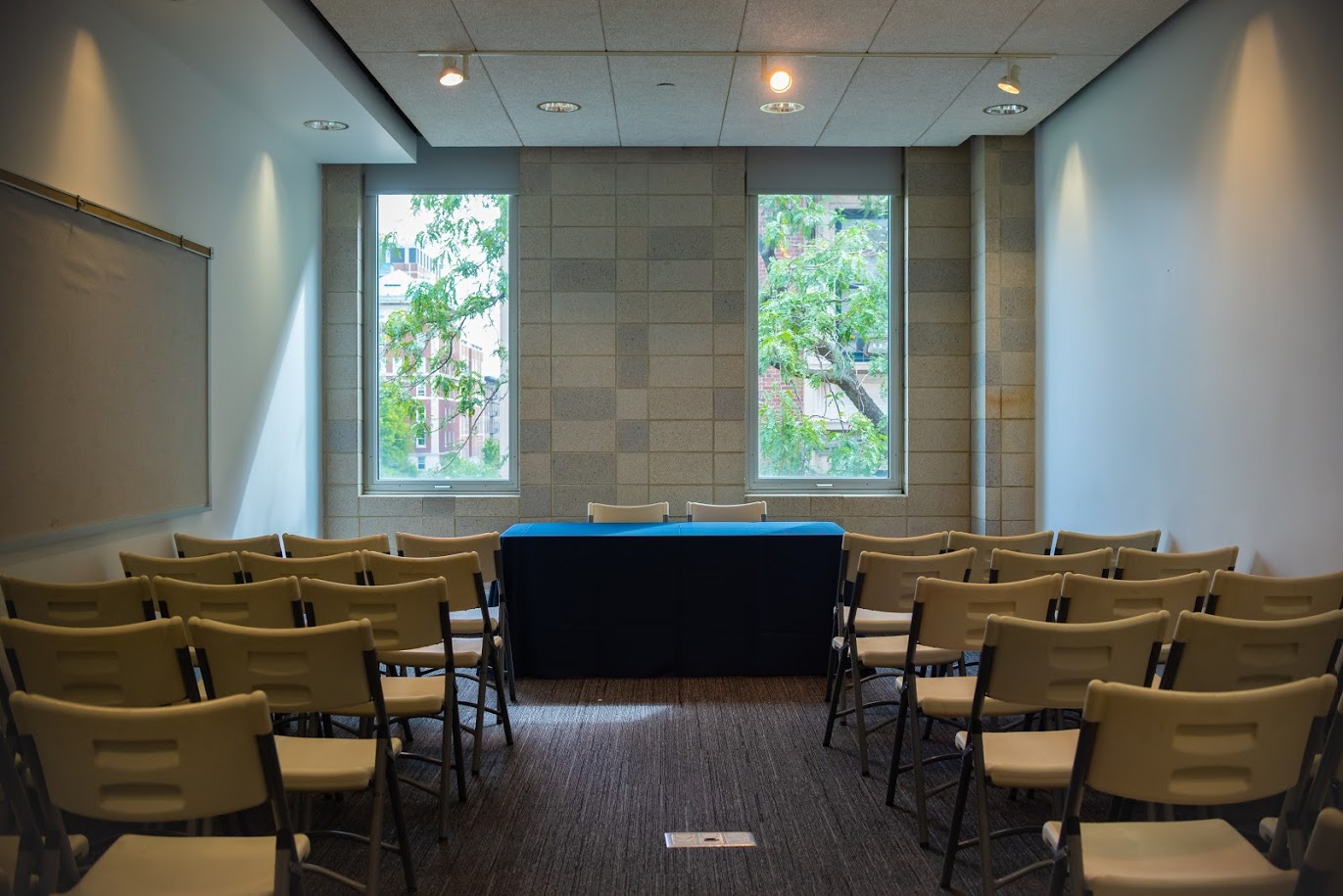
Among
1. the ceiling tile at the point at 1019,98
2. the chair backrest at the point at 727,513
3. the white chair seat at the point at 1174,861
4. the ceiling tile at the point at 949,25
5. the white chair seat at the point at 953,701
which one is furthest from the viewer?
the chair backrest at the point at 727,513

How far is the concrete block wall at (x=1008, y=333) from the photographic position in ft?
25.1

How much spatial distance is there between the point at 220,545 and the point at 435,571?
5.47ft

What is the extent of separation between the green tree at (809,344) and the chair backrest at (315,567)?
15.3 feet

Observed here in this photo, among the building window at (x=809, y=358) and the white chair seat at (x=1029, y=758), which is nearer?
the white chair seat at (x=1029, y=758)

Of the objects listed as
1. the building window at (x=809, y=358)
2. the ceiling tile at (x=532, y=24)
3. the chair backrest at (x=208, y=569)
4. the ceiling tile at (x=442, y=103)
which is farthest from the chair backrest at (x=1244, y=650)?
the building window at (x=809, y=358)

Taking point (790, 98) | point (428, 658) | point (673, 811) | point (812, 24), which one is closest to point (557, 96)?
point (790, 98)

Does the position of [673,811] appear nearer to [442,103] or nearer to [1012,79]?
[1012,79]

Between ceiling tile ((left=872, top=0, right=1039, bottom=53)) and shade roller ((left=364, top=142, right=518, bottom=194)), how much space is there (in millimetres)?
3391

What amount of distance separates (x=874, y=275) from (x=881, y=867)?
5890mm

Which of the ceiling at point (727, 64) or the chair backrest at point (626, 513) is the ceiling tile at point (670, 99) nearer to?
the ceiling at point (727, 64)

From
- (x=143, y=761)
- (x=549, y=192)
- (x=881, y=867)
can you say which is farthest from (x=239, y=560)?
(x=549, y=192)

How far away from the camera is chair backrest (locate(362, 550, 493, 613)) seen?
13.2ft

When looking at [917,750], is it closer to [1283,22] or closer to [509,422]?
[1283,22]

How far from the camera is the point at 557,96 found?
6664 mm
